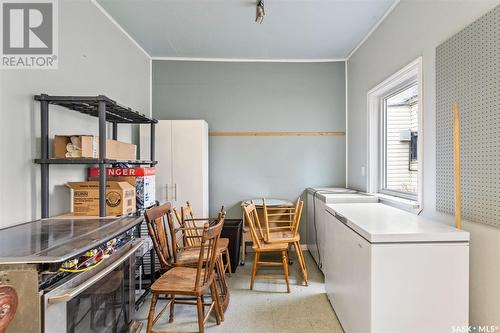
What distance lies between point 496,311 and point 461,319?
0.18 metres

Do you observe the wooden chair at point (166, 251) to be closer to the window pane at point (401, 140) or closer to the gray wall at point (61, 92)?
the gray wall at point (61, 92)

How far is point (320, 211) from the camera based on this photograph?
2791 millimetres

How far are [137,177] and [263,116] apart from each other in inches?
78.2

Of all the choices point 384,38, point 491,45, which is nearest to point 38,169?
point 491,45

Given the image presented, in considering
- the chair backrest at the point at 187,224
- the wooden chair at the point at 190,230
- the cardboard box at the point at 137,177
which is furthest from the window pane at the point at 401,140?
the cardboard box at the point at 137,177

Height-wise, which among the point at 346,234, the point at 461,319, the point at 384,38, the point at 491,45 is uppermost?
the point at 384,38

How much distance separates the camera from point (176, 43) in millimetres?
3061

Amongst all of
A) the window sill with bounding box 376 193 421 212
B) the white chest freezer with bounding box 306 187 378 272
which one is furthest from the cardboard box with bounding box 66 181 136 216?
the window sill with bounding box 376 193 421 212

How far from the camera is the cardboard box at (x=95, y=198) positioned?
1838 mm

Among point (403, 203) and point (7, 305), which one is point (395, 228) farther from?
point (7, 305)

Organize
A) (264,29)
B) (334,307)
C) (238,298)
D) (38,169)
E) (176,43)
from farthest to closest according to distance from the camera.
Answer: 1. (176,43)
2. (264,29)
3. (238,298)
4. (334,307)
5. (38,169)

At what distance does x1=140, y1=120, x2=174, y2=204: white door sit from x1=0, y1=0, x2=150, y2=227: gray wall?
343 millimetres

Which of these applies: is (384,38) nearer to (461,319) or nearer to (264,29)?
(264,29)

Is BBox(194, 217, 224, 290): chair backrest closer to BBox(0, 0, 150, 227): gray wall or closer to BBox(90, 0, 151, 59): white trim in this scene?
BBox(0, 0, 150, 227): gray wall
